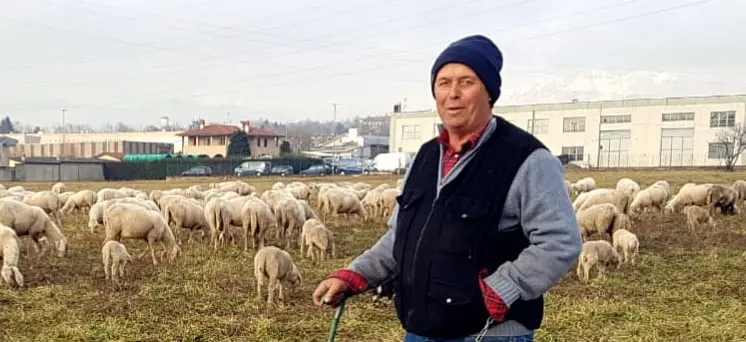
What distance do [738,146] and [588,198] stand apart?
165 feet

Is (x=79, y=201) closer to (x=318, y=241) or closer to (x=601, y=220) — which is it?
(x=318, y=241)

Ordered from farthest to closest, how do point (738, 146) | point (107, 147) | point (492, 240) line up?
point (107, 147) → point (738, 146) → point (492, 240)

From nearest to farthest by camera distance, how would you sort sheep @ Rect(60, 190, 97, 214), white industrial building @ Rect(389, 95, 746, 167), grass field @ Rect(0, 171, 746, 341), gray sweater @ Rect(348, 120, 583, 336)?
gray sweater @ Rect(348, 120, 583, 336) → grass field @ Rect(0, 171, 746, 341) → sheep @ Rect(60, 190, 97, 214) → white industrial building @ Rect(389, 95, 746, 167)

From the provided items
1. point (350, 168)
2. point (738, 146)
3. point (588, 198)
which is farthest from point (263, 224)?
point (738, 146)

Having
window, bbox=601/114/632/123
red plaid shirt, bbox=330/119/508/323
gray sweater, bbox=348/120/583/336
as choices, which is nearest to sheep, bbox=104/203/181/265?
red plaid shirt, bbox=330/119/508/323

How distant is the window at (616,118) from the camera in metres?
72.6

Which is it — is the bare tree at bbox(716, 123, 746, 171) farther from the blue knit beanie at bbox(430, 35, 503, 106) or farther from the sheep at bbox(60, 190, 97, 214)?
the blue knit beanie at bbox(430, 35, 503, 106)

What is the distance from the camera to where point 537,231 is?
2602 millimetres

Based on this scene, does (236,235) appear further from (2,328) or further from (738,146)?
(738,146)

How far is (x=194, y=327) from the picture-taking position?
8.30 m

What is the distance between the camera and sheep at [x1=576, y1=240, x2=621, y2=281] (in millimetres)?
11141

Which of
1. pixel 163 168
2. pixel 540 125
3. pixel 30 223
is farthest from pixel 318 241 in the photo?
pixel 540 125

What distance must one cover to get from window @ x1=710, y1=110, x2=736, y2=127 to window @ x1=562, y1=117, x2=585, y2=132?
12596 mm

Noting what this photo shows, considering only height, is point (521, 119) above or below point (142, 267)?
above
